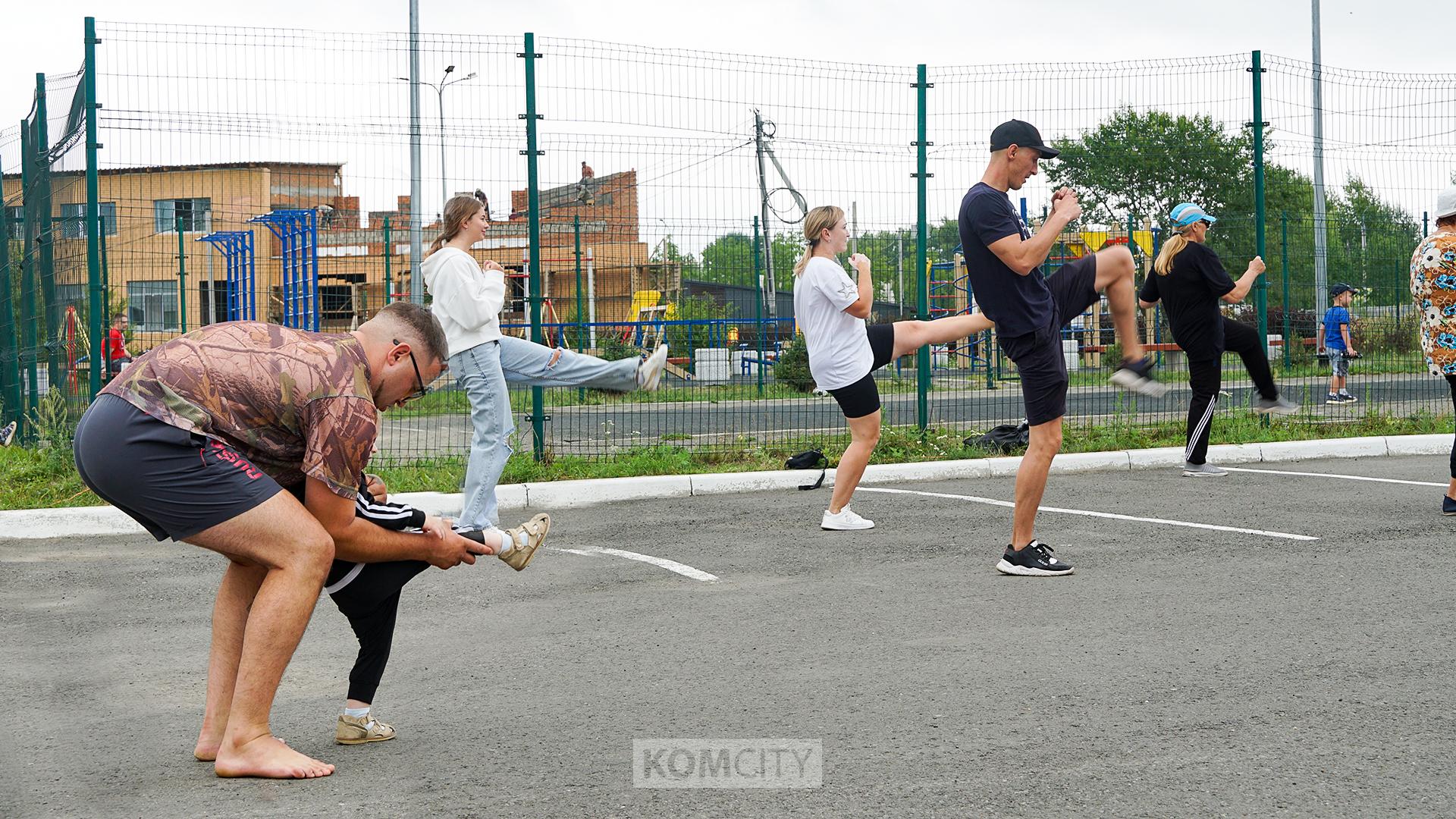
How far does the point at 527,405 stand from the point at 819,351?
14.7ft

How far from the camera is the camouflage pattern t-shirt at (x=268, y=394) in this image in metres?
3.54

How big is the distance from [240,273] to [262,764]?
16842 mm

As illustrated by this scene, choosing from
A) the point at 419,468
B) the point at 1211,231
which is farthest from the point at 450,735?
the point at 1211,231

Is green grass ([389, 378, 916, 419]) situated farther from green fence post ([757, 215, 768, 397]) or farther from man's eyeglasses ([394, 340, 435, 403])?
man's eyeglasses ([394, 340, 435, 403])

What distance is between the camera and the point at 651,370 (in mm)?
7629

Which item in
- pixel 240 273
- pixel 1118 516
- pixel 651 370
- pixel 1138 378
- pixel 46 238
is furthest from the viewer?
pixel 240 273

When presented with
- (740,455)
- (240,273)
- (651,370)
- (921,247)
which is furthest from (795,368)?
(651,370)

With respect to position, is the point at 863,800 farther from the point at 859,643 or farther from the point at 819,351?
the point at 819,351

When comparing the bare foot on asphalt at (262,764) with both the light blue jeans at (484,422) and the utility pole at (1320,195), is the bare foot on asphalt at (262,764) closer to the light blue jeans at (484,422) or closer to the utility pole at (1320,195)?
the light blue jeans at (484,422)

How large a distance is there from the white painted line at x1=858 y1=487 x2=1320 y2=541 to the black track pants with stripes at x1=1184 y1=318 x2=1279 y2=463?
1815 millimetres

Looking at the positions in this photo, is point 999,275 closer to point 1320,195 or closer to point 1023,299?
point 1023,299

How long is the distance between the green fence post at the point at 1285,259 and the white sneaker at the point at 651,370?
1181 centimetres

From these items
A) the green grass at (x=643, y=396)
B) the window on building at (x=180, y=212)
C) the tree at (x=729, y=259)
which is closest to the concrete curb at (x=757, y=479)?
the green grass at (x=643, y=396)

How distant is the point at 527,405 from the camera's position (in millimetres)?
11930
